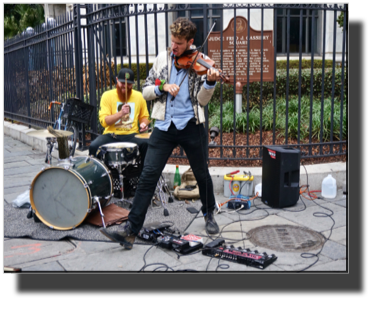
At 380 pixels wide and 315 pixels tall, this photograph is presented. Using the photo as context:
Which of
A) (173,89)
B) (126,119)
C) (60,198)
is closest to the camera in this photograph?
(173,89)

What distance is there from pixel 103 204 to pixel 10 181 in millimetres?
2817

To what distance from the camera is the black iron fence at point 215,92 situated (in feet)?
20.0

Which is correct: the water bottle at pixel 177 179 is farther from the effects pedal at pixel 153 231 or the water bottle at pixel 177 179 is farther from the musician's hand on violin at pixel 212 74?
the musician's hand on violin at pixel 212 74

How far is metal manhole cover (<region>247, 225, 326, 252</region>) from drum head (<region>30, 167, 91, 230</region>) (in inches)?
71.3

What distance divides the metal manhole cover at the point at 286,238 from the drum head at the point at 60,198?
71.3 inches

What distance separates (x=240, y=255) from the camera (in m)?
3.69

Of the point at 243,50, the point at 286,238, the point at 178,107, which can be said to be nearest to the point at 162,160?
the point at 178,107

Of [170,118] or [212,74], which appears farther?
[170,118]

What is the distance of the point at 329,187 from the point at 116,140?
116 inches

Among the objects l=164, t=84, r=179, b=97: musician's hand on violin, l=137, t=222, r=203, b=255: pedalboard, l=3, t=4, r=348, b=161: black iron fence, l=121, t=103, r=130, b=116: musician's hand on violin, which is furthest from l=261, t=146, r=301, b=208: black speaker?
l=164, t=84, r=179, b=97: musician's hand on violin

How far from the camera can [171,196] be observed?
18.4 ft

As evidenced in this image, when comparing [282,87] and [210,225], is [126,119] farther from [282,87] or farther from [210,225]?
[282,87]

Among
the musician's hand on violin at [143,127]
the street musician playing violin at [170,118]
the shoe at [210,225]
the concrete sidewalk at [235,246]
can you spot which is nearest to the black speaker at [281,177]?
the concrete sidewalk at [235,246]

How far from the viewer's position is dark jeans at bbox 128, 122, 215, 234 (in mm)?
4012
